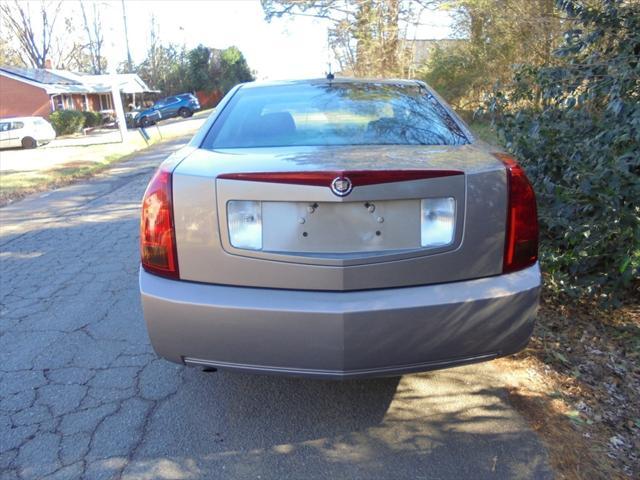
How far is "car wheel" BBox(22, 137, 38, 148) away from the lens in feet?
81.7

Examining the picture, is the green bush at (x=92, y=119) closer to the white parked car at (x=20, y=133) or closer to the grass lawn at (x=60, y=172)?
the white parked car at (x=20, y=133)

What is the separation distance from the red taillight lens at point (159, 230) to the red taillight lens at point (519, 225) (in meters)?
1.47

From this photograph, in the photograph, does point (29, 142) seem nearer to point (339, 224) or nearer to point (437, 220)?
point (339, 224)

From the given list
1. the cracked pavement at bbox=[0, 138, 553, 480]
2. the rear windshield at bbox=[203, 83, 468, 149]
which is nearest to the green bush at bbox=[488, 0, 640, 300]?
the rear windshield at bbox=[203, 83, 468, 149]

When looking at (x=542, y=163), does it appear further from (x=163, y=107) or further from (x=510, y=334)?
(x=163, y=107)

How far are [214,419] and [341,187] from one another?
1413mm

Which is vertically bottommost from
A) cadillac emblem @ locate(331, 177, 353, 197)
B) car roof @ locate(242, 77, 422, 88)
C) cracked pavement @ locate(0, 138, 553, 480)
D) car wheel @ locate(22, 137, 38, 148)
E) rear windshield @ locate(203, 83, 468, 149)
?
car wheel @ locate(22, 137, 38, 148)

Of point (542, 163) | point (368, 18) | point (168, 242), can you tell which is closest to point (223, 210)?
point (168, 242)

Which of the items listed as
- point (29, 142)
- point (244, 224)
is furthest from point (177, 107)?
point (244, 224)

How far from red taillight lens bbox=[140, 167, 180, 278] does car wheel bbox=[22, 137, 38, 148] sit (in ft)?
85.6

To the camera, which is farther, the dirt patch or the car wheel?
the car wheel

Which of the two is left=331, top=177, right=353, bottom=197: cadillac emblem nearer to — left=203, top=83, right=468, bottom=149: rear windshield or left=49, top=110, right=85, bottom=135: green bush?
left=203, top=83, right=468, bottom=149: rear windshield

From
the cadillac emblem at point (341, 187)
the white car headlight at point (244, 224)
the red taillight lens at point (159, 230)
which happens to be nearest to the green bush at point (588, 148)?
the cadillac emblem at point (341, 187)

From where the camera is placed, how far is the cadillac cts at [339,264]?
2.23m
